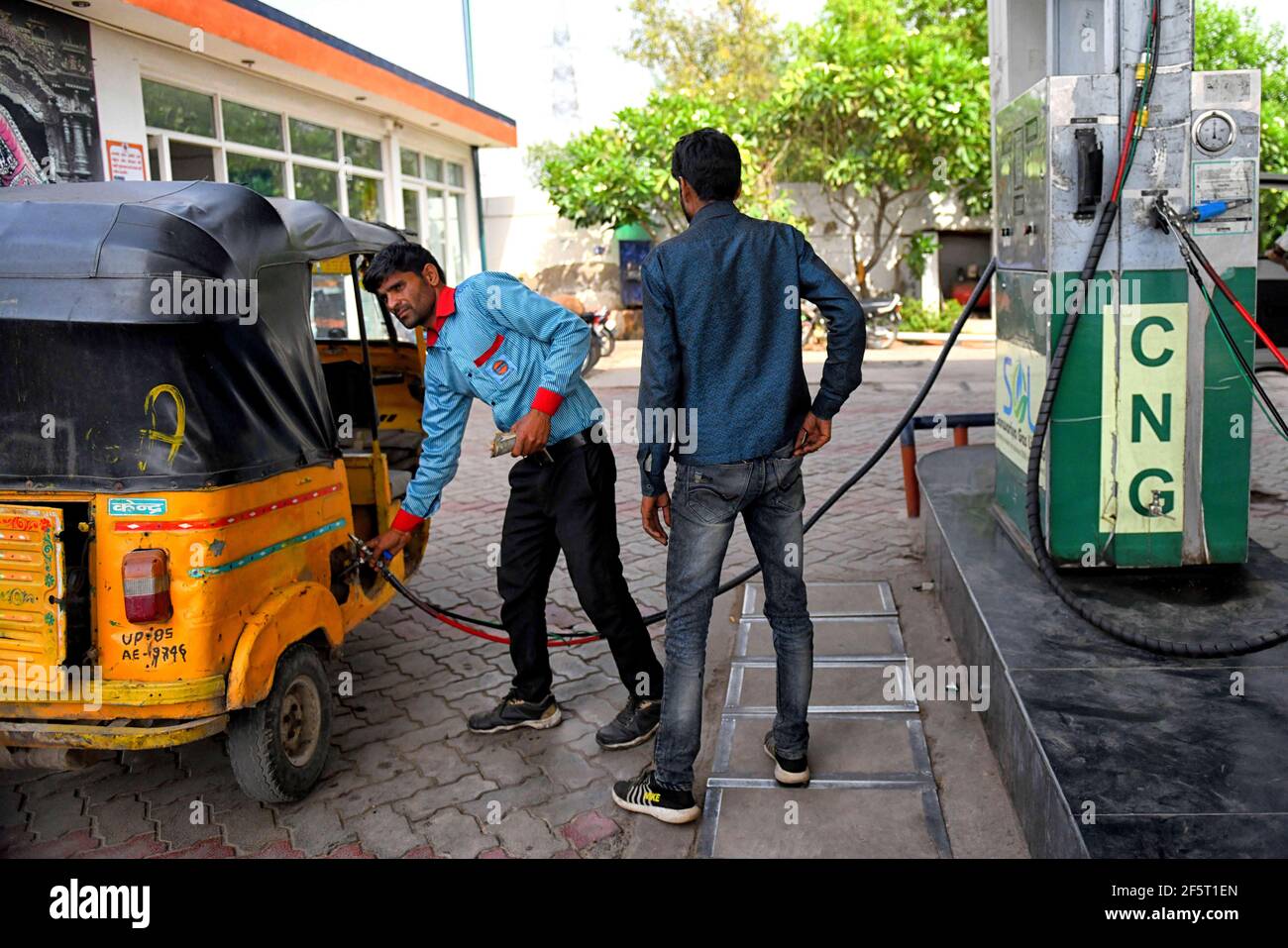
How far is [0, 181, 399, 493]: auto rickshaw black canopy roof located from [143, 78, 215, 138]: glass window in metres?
7.43

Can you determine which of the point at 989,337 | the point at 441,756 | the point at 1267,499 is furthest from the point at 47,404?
the point at 989,337

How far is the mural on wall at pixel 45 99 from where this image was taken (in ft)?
27.7

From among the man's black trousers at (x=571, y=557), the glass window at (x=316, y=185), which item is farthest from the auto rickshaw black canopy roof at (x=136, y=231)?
the glass window at (x=316, y=185)

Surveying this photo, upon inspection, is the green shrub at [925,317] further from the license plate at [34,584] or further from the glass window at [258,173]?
the license plate at [34,584]

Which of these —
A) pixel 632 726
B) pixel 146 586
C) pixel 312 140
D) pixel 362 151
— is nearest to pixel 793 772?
pixel 632 726

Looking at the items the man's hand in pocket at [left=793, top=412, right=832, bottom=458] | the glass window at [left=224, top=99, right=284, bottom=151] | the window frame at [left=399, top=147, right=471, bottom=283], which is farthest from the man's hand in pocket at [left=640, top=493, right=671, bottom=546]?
the window frame at [left=399, top=147, right=471, bottom=283]

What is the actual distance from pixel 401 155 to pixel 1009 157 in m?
13.2

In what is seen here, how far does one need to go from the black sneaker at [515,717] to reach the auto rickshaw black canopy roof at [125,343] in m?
1.37

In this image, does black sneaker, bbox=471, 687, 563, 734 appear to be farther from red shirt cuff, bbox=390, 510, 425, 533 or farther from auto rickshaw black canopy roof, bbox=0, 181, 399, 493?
auto rickshaw black canopy roof, bbox=0, 181, 399, 493

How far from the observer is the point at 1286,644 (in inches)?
149

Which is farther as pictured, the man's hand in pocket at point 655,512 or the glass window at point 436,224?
the glass window at point 436,224

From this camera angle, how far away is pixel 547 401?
3982mm

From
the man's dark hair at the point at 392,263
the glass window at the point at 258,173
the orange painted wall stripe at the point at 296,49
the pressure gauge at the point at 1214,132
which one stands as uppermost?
the orange painted wall stripe at the point at 296,49
